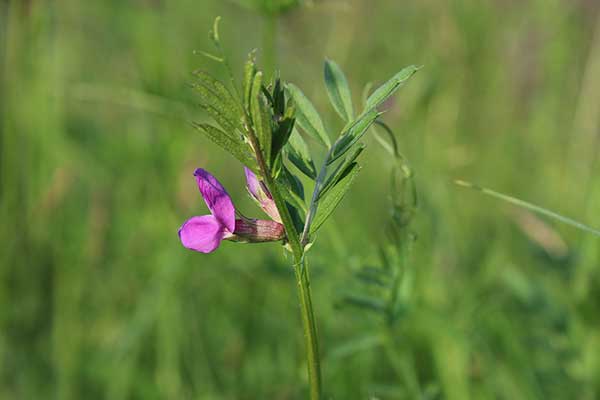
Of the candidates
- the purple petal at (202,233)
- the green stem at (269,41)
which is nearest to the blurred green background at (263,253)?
the green stem at (269,41)

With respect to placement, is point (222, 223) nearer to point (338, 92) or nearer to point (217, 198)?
point (217, 198)

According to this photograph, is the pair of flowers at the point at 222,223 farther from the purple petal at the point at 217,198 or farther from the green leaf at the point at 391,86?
the green leaf at the point at 391,86

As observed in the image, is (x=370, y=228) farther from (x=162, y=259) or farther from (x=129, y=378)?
(x=129, y=378)

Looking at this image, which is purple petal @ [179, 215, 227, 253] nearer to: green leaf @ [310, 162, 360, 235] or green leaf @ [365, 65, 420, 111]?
green leaf @ [310, 162, 360, 235]

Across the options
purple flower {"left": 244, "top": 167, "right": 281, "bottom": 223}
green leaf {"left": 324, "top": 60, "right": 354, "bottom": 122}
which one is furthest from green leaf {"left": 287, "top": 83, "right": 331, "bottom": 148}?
purple flower {"left": 244, "top": 167, "right": 281, "bottom": 223}

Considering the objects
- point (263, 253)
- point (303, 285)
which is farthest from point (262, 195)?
point (263, 253)
